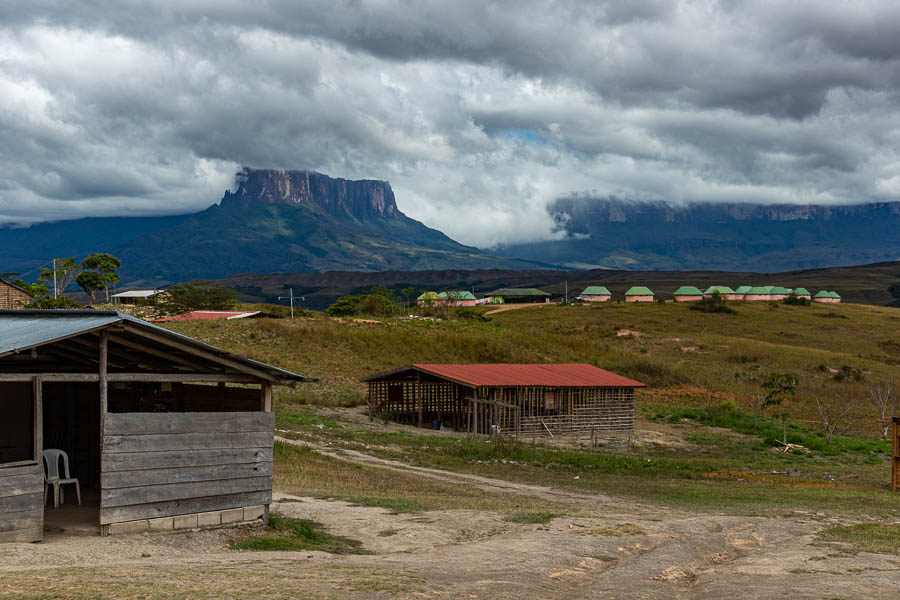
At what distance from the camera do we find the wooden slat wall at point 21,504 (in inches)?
501

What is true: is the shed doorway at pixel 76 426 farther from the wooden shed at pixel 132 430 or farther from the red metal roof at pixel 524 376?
the red metal roof at pixel 524 376

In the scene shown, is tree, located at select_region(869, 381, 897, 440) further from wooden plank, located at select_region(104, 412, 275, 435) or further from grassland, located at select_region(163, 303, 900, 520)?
wooden plank, located at select_region(104, 412, 275, 435)

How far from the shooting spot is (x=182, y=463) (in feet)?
48.1

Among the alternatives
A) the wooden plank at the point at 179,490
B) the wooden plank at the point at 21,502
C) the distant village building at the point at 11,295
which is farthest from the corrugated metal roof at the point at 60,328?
the distant village building at the point at 11,295

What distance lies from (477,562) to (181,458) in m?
5.16

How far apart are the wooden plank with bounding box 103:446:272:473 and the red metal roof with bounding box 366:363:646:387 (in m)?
24.2

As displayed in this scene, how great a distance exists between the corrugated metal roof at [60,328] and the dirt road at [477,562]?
2899mm

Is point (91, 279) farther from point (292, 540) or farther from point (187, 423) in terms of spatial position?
point (292, 540)

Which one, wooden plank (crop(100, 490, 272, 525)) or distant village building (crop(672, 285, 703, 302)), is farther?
distant village building (crop(672, 285, 703, 302))

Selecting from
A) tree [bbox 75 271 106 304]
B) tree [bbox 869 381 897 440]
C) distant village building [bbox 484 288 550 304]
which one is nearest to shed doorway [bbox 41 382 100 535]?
tree [bbox 869 381 897 440]

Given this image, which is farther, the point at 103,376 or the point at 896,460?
the point at 896,460

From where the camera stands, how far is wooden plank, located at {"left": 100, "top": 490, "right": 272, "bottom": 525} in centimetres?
1380

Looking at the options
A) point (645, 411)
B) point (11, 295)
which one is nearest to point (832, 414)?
point (645, 411)

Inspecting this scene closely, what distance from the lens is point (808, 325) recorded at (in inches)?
4144
